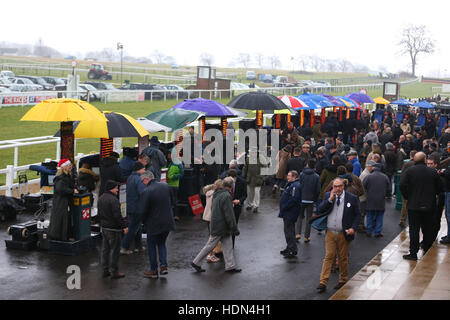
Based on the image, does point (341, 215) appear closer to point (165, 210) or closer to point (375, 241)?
point (165, 210)

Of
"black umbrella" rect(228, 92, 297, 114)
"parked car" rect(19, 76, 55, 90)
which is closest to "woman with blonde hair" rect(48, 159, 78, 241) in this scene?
"black umbrella" rect(228, 92, 297, 114)

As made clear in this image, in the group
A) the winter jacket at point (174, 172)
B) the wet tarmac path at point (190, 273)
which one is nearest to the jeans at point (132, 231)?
the wet tarmac path at point (190, 273)

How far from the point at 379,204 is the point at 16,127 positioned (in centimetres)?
2011

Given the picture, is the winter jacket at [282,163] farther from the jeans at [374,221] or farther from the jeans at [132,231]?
the jeans at [132,231]

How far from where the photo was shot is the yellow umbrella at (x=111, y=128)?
476 inches

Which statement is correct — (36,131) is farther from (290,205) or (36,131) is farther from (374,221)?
(290,205)

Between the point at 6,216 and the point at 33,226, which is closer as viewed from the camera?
the point at 33,226

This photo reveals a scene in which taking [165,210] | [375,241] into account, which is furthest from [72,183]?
[375,241]

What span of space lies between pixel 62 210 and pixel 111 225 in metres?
1.67

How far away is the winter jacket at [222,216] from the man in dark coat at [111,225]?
58.9 inches

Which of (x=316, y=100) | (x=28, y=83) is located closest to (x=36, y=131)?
(x=316, y=100)

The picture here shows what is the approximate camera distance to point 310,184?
1203 cm

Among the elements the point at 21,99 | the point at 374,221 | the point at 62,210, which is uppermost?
the point at 21,99

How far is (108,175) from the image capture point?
1149 cm
